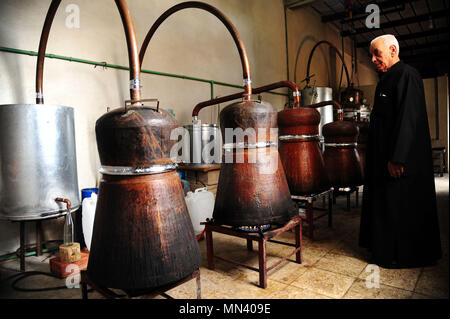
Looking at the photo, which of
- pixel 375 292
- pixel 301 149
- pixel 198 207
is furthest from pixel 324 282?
pixel 198 207

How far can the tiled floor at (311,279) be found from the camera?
2193 mm

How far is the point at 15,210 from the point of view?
237 cm

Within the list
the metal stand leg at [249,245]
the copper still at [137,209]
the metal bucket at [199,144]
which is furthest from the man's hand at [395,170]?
the metal bucket at [199,144]

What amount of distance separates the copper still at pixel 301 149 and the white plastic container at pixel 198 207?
1044 millimetres

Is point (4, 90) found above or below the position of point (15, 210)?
above

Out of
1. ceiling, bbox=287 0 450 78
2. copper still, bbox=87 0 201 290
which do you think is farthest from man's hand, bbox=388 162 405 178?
ceiling, bbox=287 0 450 78

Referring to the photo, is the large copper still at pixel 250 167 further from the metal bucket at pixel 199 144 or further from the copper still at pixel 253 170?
the metal bucket at pixel 199 144

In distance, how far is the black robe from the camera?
2555 mm

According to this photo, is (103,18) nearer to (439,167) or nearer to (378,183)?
(378,183)

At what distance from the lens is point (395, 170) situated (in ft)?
8.48

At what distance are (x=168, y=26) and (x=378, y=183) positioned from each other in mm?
3565

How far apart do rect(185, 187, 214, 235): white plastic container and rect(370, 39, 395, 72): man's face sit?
2.30m

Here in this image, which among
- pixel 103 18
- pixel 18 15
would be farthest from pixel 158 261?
pixel 103 18

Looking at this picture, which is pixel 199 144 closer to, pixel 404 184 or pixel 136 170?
pixel 404 184
